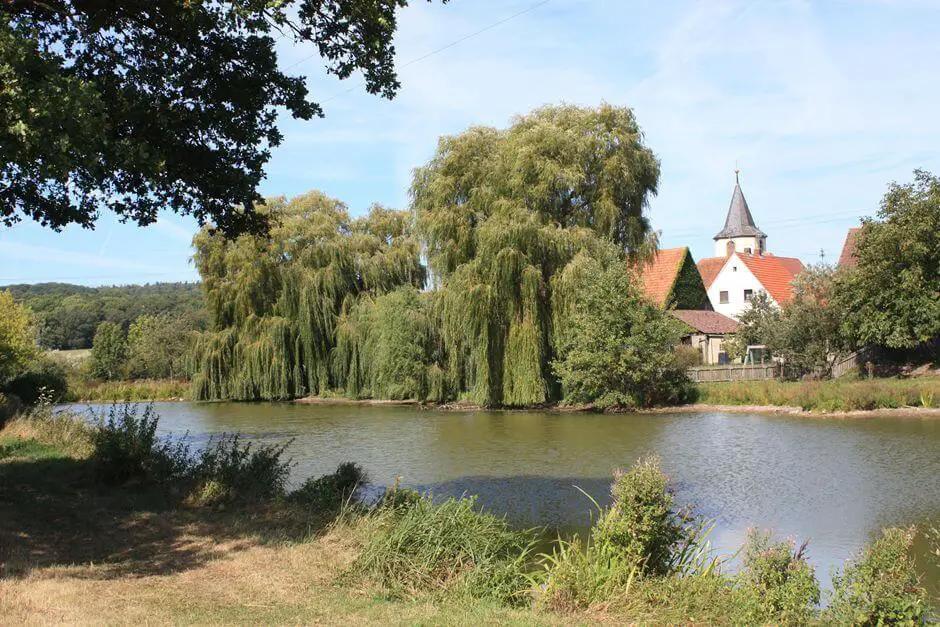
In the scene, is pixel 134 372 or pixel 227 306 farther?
pixel 134 372

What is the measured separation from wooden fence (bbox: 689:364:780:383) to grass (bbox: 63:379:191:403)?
90.4ft

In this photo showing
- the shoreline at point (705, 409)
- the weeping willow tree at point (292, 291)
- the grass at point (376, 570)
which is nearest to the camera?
the grass at point (376, 570)

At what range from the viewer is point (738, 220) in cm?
6612

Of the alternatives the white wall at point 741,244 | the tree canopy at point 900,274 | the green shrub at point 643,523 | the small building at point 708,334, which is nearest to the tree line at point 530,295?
the tree canopy at point 900,274

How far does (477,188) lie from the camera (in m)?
29.0

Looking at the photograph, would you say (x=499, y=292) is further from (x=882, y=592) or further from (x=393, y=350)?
(x=882, y=592)

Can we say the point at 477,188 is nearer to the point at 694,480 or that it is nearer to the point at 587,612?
the point at 694,480

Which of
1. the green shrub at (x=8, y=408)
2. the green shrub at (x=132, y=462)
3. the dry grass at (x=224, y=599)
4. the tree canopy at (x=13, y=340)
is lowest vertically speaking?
the dry grass at (x=224, y=599)

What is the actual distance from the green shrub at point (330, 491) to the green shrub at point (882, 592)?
5.71m

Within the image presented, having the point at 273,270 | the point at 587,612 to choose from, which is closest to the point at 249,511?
the point at 587,612

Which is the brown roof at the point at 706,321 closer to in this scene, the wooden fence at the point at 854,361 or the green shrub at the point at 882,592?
the wooden fence at the point at 854,361

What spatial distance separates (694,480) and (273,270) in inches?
1028

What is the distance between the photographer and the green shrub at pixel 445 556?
21.9 ft

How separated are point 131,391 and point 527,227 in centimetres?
2985
